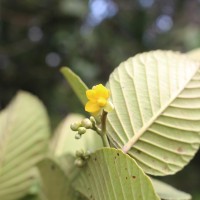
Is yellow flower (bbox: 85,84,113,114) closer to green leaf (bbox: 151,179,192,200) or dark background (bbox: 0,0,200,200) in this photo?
green leaf (bbox: 151,179,192,200)

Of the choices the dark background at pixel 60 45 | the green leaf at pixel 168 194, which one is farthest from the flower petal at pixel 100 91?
the dark background at pixel 60 45

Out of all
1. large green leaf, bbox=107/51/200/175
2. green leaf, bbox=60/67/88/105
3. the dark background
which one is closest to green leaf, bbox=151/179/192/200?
large green leaf, bbox=107/51/200/175

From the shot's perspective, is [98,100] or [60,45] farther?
[60,45]

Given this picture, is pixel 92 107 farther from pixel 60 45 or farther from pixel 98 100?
pixel 60 45

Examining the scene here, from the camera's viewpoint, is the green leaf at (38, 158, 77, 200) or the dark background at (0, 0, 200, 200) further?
the dark background at (0, 0, 200, 200)

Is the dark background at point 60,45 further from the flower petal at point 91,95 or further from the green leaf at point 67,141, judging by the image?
the flower petal at point 91,95

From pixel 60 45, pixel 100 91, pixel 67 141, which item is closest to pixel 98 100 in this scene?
pixel 100 91

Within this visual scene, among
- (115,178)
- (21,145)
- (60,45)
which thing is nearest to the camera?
(115,178)
